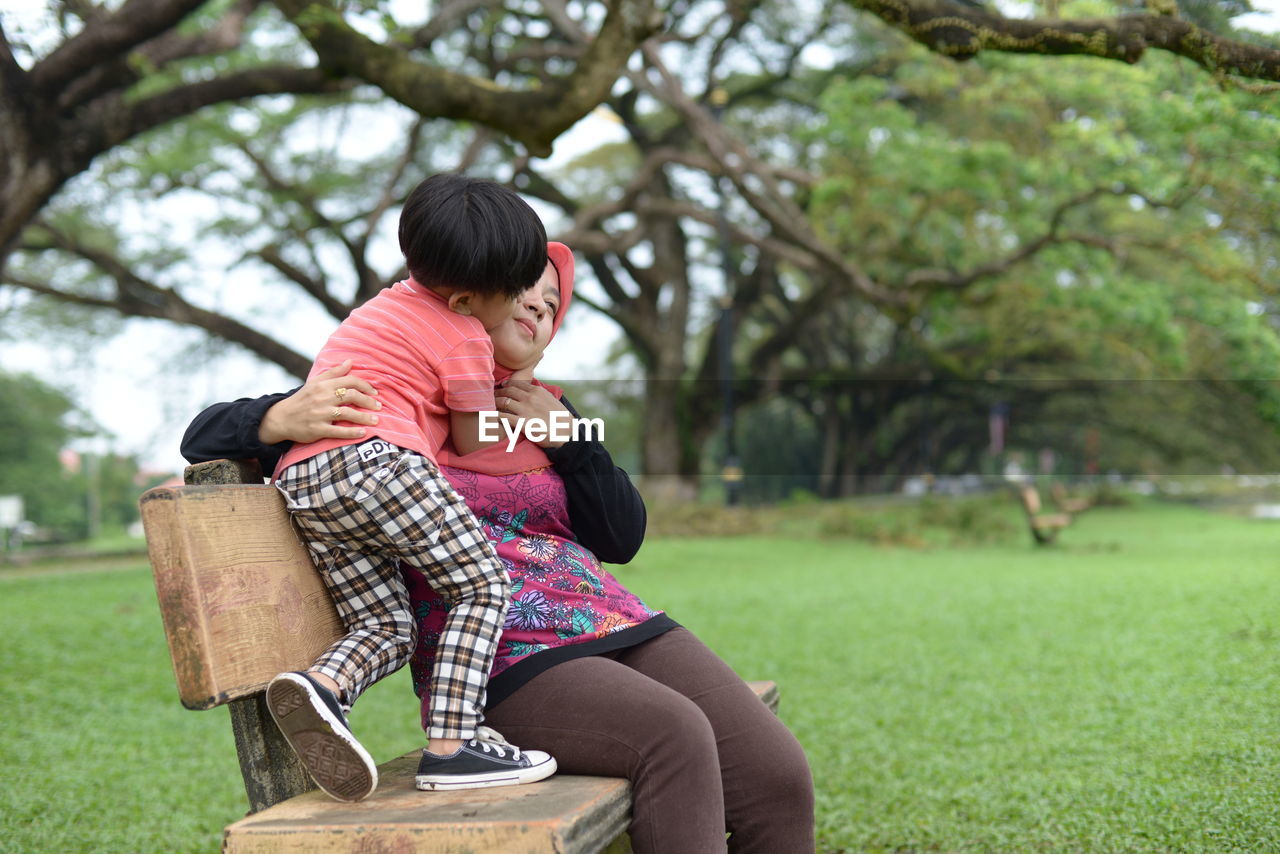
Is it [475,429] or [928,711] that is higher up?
[475,429]

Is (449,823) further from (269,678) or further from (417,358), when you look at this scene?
(417,358)

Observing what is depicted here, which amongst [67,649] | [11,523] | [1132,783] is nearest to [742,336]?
[11,523]

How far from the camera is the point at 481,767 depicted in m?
1.76

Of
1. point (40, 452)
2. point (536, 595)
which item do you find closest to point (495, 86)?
point (536, 595)

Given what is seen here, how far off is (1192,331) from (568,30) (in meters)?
8.49

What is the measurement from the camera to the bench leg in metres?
1.81

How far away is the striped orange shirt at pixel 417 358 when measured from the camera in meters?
1.91

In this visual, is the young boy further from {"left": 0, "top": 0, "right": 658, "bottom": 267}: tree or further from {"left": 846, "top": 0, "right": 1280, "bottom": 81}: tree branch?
{"left": 0, "top": 0, "right": 658, "bottom": 267}: tree

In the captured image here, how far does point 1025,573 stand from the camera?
9.86 metres

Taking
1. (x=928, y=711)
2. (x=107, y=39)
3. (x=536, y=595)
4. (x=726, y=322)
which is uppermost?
(x=107, y=39)

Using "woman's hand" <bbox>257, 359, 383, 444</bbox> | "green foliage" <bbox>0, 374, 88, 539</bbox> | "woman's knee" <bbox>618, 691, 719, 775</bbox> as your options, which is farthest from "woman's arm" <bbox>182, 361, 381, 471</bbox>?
"green foliage" <bbox>0, 374, 88, 539</bbox>

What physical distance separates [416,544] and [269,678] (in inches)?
12.4

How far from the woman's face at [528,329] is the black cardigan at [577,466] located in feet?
0.41

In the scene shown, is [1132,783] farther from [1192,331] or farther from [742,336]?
[742,336]
